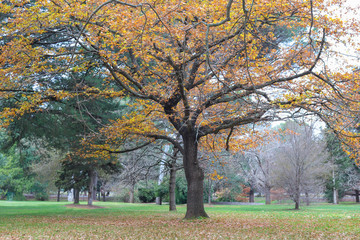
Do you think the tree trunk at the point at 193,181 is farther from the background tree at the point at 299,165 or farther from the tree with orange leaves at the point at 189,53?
the background tree at the point at 299,165

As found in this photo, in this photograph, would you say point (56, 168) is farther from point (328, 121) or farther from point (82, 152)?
point (328, 121)

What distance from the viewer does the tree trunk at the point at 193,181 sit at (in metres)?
12.4

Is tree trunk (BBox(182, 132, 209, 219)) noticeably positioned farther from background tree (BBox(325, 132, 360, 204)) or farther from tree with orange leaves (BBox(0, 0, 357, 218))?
background tree (BBox(325, 132, 360, 204))

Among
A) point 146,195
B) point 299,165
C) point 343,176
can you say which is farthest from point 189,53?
point 343,176

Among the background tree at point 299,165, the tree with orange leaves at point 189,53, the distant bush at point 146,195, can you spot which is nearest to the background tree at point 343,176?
the background tree at point 299,165

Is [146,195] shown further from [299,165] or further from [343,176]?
[343,176]

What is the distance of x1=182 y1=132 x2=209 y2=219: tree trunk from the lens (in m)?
12.4

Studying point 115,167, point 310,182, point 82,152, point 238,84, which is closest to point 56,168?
point 115,167

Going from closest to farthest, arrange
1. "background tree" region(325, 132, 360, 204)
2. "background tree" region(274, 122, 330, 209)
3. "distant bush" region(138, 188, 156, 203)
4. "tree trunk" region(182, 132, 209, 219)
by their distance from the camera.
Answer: "tree trunk" region(182, 132, 209, 219) < "background tree" region(274, 122, 330, 209) < "background tree" region(325, 132, 360, 204) < "distant bush" region(138, 188, 156, 203)

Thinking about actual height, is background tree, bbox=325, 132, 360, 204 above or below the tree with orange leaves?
below

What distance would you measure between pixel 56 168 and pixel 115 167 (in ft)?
43.4

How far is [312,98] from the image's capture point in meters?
10.3

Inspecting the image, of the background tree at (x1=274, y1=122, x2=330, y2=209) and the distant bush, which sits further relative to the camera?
the distant bush

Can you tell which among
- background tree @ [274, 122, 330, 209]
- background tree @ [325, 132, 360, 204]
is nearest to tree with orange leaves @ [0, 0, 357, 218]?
background tree @ [274, 122, 330, 209]
